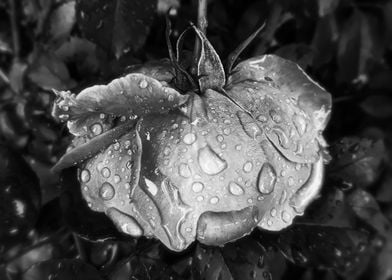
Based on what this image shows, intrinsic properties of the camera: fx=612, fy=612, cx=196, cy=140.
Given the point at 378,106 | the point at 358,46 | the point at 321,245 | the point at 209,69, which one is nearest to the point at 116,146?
the point at 209,69

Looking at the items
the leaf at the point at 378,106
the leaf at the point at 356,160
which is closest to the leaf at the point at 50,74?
the leaf at the point at 356,160

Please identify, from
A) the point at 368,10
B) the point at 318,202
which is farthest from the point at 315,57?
the point at 318,202

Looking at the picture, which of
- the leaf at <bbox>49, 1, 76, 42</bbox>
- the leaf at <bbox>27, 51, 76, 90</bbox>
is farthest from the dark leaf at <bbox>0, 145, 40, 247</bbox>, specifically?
the leaf at <bbox>49, 1, 76, 42</bbox>

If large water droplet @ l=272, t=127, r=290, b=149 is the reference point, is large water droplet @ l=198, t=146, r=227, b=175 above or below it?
above

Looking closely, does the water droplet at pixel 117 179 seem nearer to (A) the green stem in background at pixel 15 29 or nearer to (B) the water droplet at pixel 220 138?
(B) the water droplet at pixel 220 138

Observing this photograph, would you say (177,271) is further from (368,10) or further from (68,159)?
(368,10)

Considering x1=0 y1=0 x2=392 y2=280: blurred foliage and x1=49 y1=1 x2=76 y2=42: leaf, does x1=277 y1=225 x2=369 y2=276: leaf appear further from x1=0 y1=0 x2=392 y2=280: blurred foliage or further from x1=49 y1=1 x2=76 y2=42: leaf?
x1=49 y1=1 x2=76 y2=42: leaf

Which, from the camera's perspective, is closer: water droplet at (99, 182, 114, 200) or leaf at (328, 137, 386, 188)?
water droplet at (99, 182, 114, 200)
